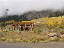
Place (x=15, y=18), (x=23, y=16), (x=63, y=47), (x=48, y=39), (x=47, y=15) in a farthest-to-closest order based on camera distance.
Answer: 1. (x=15, y=18)
2. (x=23, y=16)
3. (x=47, y=15)
4. (x=48, y=39)
5. (x=63, y=47)

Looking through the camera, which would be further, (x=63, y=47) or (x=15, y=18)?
(x=15, y=18)

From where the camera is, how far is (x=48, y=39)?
2281cm

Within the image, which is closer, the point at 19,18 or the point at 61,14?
the point at 61,14

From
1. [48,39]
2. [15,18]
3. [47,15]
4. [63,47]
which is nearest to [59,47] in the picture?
[63,47]

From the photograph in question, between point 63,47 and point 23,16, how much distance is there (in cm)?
3299

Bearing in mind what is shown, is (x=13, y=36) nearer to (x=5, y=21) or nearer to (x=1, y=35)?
(x=1, y=35)

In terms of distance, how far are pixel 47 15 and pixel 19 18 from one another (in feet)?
32.8

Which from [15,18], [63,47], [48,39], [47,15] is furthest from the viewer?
[15,18]

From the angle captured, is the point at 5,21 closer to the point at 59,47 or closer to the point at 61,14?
the point at 61,14

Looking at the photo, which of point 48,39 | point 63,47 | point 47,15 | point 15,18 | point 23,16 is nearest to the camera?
point 63,47

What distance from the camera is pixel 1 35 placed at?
27.1 meters

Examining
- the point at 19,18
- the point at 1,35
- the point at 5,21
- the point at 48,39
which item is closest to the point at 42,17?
the point at 19,18

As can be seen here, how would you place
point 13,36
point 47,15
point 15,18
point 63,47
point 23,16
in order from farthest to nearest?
point 15,18 < point 23,16 < point 47,15 < point 13,36 < point 63,47

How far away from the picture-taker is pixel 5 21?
54219mm
